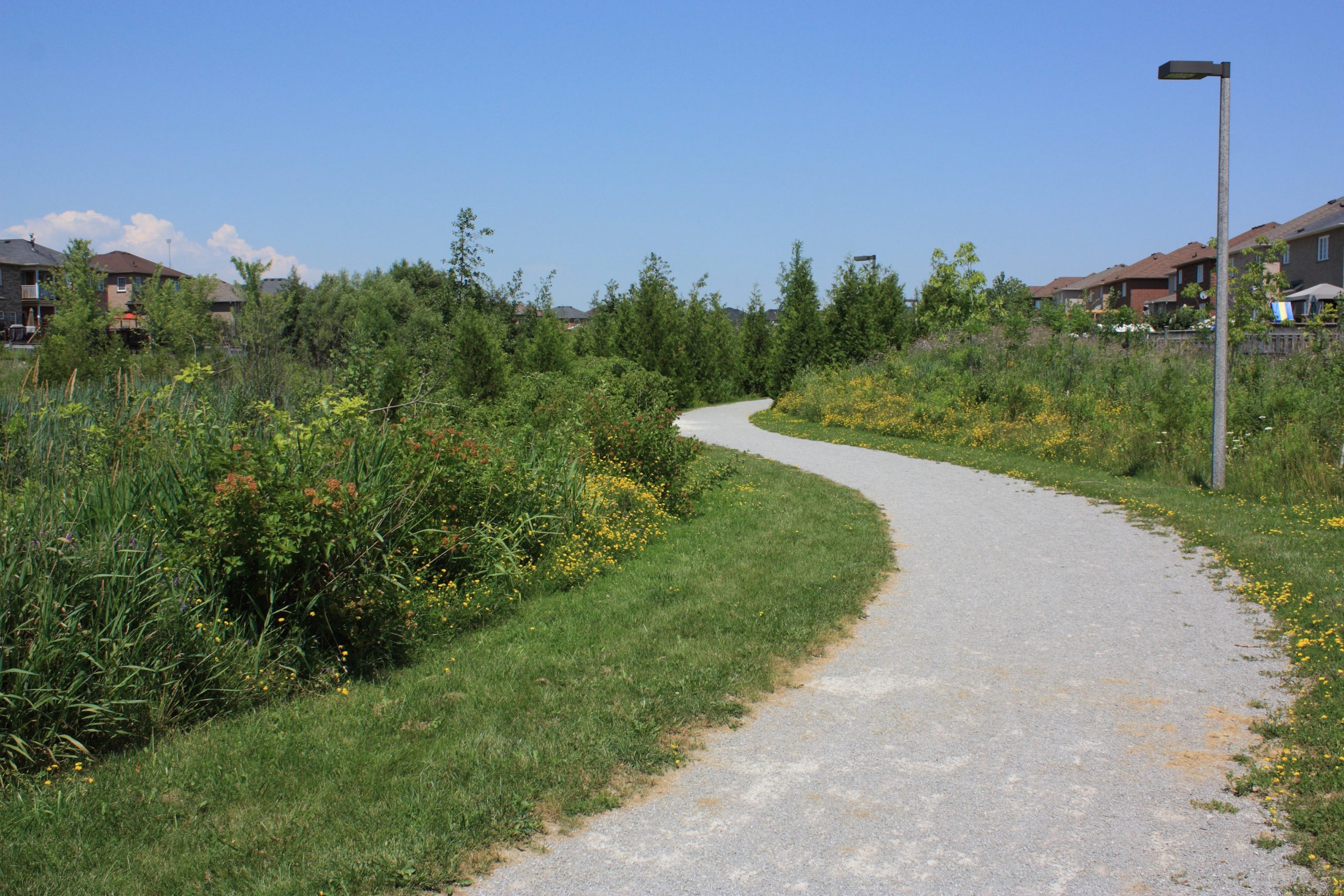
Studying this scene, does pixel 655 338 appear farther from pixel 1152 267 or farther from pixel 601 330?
pixel 1152 267

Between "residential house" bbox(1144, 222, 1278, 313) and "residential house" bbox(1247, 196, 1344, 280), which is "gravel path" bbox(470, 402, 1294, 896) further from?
"residential house" bbox(1144, 222, 1278, 313)

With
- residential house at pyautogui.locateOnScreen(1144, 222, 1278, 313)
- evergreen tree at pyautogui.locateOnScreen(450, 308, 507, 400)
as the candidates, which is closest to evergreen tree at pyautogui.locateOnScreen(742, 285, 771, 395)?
evergreen tree at pyautogui.locateOnScreen(450, 308, 507, 400)

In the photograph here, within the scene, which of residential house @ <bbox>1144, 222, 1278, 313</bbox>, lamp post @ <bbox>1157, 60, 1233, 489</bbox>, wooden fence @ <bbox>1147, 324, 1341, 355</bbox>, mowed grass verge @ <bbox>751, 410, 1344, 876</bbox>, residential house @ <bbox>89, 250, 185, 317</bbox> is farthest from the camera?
residential house @ <bbox>89, 250, 185, 317</bbox>

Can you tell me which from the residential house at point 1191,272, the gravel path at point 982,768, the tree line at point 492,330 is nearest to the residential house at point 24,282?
the tree line at point 492,330

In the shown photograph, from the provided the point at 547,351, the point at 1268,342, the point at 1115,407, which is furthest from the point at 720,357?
the point at 1115,407

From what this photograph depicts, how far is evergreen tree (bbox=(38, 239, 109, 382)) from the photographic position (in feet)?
57.7

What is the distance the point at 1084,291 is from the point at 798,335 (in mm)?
76818

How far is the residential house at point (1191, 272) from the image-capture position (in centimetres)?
5838

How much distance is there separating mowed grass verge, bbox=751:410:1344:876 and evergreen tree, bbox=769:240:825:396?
13.9 meters

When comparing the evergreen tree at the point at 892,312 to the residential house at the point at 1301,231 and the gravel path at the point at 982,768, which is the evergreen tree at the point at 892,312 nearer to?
the residential house at the point at 1301,231

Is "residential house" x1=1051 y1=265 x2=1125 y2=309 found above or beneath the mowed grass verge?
above

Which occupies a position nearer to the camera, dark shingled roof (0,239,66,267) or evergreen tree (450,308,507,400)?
evergreen tree (450,308,507,400)

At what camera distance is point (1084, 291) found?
94.8m

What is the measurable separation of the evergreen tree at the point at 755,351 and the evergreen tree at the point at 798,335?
5244 mm
